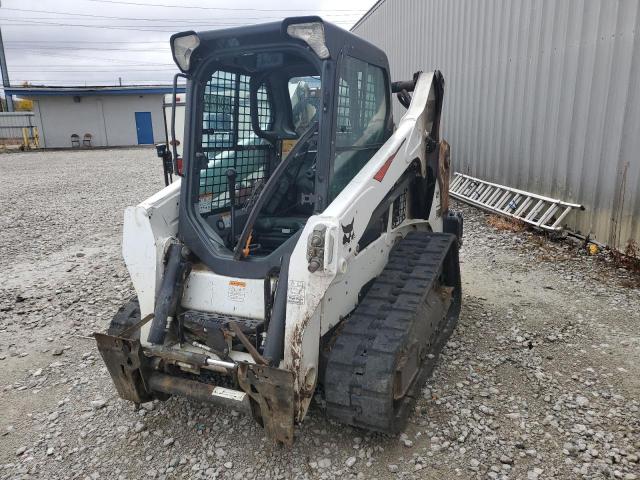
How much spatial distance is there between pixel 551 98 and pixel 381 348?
564 centimetres

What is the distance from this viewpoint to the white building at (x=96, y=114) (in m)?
29.2

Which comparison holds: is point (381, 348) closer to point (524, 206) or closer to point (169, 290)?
point (169, 290)

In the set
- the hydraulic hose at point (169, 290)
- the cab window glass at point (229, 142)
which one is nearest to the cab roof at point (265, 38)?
the cab window glass at point (229, 142)

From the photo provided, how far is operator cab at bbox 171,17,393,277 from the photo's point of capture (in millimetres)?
3033

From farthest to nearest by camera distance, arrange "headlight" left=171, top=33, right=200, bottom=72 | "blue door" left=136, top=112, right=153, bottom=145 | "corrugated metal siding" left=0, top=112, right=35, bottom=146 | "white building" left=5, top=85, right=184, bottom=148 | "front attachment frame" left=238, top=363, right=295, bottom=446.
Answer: "blue door" left=136, top=112, right=153, bottom=145 < "corrugated metal siding" left=0, top=112, right=35, bottom=146 < "white building" left=5, top=85, right=184, bottom=148 < "headlight" left=171, top=33, right=200, bottom=72 < "front attachment frame" left=238, top=363, right=295, bottom=446

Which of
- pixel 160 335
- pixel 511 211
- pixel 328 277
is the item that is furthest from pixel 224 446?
pixel 511 211

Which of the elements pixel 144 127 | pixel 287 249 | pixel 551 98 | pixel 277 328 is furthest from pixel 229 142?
pixel 144 127

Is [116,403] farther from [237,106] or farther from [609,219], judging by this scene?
[609,219]

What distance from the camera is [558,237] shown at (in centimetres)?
676

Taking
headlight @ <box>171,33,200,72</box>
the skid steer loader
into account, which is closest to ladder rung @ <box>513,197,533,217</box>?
the skid steer loader

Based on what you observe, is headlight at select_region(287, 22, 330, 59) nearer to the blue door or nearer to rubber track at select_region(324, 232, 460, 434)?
rubber track at select_region(324, 232, 460, 434)

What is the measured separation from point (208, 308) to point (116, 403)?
996 millimetres

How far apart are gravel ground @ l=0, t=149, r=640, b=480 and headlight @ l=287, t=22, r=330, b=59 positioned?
2186mm

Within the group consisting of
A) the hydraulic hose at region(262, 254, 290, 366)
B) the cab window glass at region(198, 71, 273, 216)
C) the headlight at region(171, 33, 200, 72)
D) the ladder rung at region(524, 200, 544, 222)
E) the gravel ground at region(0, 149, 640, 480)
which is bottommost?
the gravel ground at region(0, 149, 640, 480)
